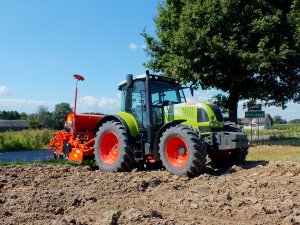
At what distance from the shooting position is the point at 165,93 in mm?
10758

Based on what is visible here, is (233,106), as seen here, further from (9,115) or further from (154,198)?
(9,115)

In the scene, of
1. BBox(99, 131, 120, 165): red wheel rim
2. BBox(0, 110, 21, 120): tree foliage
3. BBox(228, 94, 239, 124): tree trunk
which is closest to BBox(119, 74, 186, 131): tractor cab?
BBox(99, 131, 120, 165): red wheel rim

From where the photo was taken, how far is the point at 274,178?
8352mm

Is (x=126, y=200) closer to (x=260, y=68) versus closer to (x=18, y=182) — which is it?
(x=18, y=182)

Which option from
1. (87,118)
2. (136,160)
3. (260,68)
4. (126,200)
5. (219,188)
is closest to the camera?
(126,200)

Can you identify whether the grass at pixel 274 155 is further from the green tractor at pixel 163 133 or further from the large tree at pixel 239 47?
the large tree at pixel 239 47

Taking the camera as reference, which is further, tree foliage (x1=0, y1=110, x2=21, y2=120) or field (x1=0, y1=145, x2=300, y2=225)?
tree foliage (x1=0, y1=110, x2=21, y2=120)

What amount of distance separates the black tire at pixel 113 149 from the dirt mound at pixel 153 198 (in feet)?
1.61

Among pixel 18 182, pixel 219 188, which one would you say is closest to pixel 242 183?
pixel 219 188

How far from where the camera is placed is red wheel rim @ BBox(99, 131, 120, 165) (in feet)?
35.7

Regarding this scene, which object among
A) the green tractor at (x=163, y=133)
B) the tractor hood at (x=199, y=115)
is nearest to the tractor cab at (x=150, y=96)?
the green tractor at (x=163, y=133)

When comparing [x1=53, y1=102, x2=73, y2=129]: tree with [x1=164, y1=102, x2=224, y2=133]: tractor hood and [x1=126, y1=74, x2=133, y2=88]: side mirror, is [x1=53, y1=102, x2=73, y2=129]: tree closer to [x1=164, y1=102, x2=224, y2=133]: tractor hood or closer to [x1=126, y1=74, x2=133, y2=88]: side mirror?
[x1=126, y1=74, x2=133, y2=88]: side mirror

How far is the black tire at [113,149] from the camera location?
10.1 meters

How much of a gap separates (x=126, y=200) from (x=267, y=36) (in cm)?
1474
